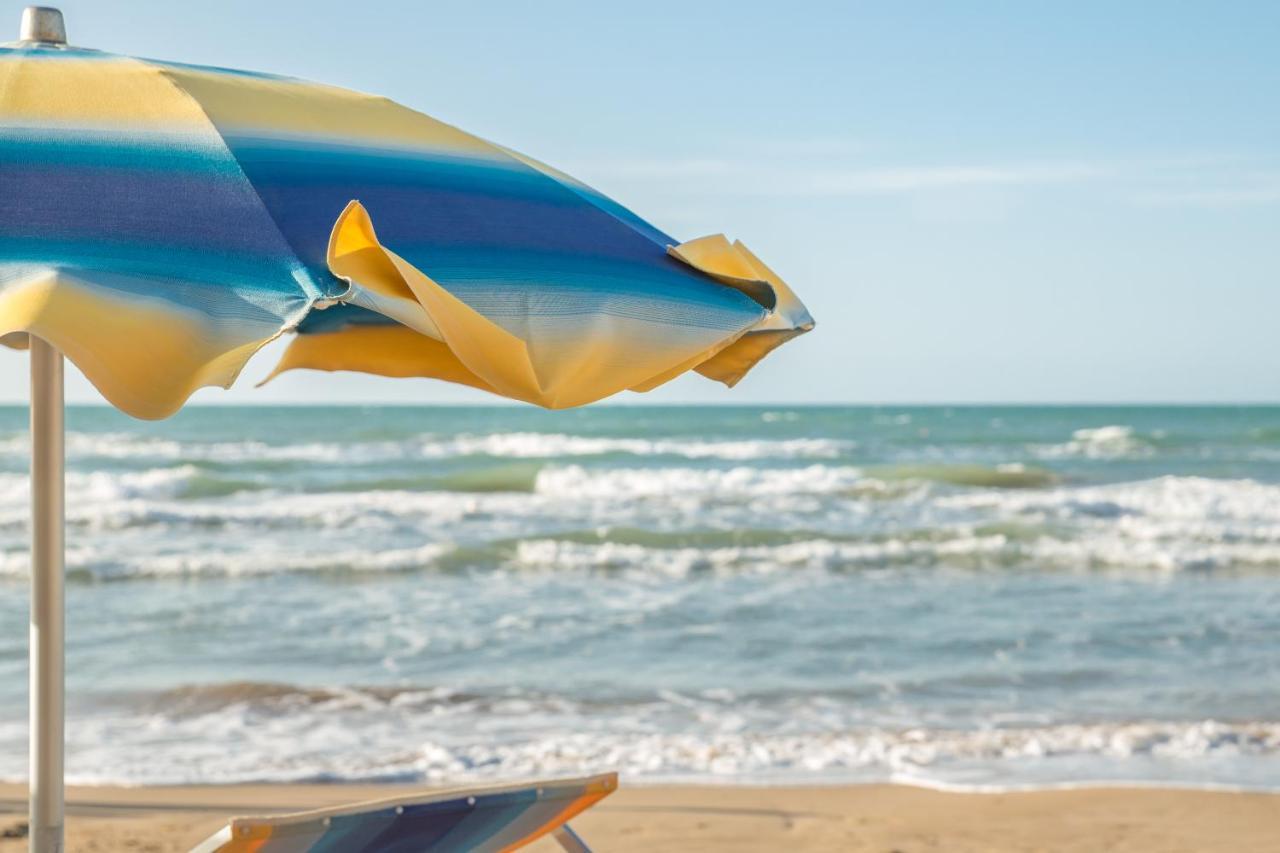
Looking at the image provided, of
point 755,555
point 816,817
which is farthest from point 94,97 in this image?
point 755,555

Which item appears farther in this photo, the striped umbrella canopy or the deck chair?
the deck chair

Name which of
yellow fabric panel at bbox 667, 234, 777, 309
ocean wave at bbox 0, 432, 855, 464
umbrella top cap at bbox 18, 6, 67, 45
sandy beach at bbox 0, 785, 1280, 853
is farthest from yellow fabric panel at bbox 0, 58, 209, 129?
ocean wave at bbox 0, 432, 855, 464

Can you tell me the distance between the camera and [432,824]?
2512 mm

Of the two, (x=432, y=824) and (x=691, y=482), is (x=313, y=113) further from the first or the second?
(x=691, y=482)

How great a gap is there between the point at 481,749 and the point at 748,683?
1756mm

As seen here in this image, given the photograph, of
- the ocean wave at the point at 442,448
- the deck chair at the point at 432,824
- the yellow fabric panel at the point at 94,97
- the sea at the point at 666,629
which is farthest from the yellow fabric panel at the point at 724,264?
the ocean wave at the point at 442,448

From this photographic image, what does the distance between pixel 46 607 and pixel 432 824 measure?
2.63 feet

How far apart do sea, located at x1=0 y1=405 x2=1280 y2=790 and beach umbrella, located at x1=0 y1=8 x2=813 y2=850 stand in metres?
3.52

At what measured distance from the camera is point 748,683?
7.13 metres

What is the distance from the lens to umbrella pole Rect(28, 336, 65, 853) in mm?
2430

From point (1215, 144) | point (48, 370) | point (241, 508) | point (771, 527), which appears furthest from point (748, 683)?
point (1215, 144)

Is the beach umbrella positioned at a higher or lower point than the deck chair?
higher

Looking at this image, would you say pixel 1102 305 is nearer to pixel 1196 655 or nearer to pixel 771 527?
pixel 771 527

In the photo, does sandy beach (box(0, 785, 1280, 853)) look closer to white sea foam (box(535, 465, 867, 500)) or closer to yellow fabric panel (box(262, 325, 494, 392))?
yellow fabric panel (box(262, 325, 494, 392))
